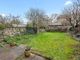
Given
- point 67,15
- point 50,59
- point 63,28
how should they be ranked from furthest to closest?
point 63,28 → point 67,15 → point 50,59

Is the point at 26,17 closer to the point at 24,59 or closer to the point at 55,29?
the point at 55,29

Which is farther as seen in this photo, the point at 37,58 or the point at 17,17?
the point at 17,17

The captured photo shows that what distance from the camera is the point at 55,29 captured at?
169ft

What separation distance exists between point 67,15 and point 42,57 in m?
40.7

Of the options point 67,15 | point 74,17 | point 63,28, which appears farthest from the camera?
point 63,28

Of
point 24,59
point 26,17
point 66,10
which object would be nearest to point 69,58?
point 24,59

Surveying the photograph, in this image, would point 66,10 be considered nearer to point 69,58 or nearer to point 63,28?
point 63,28

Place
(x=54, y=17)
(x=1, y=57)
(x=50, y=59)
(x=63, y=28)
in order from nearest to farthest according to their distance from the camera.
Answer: (x=50, y=59)
(x=1, y=57)
(x=63, y=28)
(x=54, y=17)

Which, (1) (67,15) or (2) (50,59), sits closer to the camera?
(2) (50,59)

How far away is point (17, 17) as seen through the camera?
52.6 metres

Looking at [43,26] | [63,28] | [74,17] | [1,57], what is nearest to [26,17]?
[43,26]

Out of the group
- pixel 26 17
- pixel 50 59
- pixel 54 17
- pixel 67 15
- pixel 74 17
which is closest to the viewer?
pixel 50 59

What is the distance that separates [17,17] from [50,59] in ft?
147

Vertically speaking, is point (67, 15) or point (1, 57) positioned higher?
point (67, 15)
